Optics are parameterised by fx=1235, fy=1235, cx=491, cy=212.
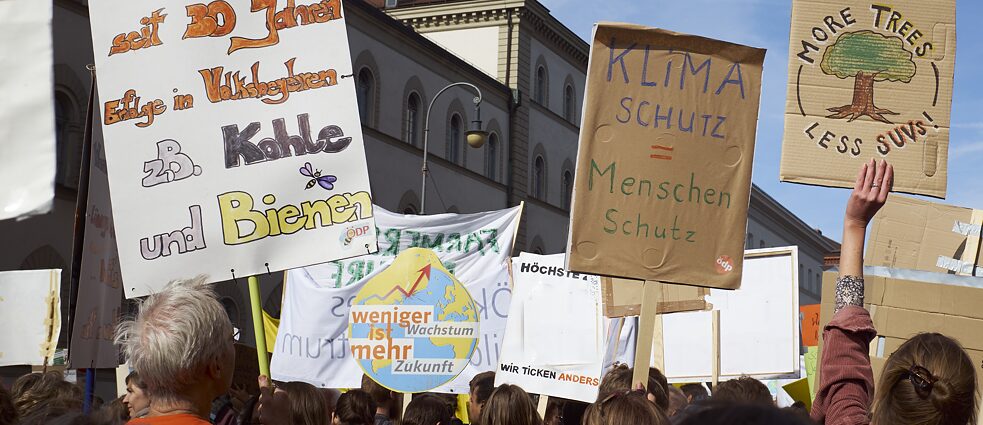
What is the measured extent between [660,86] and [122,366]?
272 cm

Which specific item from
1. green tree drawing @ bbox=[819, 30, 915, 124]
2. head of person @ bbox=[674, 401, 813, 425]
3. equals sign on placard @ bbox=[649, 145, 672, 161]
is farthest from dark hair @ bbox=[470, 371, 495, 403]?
head of person @ bbox=[674, 401, 813, 425]

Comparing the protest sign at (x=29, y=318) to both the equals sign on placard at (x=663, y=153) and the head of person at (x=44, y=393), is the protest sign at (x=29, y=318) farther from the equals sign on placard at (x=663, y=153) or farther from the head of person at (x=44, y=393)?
the equals sign on placard at (x=663, y=153)

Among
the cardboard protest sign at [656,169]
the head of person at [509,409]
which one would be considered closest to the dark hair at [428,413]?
→ the head of person at [509,409]

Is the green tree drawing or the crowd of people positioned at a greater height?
the green tree drawing

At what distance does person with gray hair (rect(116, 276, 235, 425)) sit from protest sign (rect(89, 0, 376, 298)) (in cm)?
154

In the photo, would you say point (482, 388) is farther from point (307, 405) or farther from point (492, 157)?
point (492, 157)

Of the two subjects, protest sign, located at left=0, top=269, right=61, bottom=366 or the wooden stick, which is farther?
protest sign, located at left=0, top=269, right=61, bottom=366

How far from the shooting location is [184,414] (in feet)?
10.0

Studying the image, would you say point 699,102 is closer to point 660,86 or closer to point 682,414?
point 660,86

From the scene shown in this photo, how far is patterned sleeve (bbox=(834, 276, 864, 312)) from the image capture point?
3.20 meters

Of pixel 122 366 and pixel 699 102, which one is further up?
pixel 699 102

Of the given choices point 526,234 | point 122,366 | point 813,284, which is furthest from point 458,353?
point 813,284

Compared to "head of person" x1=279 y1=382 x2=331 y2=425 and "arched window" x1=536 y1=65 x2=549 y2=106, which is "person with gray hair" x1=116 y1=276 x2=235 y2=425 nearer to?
"head of person" x1=279 y1=382 x2=331 y2=425

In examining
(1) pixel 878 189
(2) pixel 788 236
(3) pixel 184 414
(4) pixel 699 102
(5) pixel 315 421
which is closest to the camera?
(3) pixel 184 414
